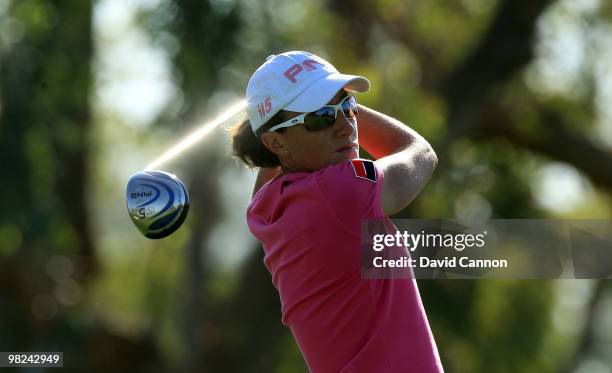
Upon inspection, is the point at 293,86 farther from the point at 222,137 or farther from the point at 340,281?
the point at 222,137

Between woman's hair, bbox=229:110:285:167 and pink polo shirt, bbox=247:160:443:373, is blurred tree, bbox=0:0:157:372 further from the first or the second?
pink polo shirt, bbox=247:160:443:373

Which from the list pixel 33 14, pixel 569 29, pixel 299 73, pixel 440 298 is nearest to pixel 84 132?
pixel 33 14

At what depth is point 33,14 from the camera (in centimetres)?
1554

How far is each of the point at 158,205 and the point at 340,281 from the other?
0.85 metres

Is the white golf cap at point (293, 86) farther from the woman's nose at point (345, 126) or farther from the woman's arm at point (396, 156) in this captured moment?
the woman's arm at point (396, 156)

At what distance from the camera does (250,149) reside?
4.56 meters

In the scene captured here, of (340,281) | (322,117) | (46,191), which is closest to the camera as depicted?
(340,281)

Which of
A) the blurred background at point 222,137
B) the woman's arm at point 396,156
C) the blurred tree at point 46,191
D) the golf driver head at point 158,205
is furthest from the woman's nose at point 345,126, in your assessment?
the blurred tree at point 46,191

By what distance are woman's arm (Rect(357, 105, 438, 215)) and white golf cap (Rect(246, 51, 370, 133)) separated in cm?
22

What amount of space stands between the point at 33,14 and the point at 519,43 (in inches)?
244

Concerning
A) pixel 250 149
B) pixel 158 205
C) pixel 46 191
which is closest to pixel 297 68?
pixel 250 149

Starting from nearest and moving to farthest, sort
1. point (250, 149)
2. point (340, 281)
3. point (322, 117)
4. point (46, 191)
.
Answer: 1. point (340, 281)
2. point (322, 117)
3. point (250, 149)
4. point (46, 191)

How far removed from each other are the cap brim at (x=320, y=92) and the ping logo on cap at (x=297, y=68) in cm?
7

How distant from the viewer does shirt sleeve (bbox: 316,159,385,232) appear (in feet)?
12.9
